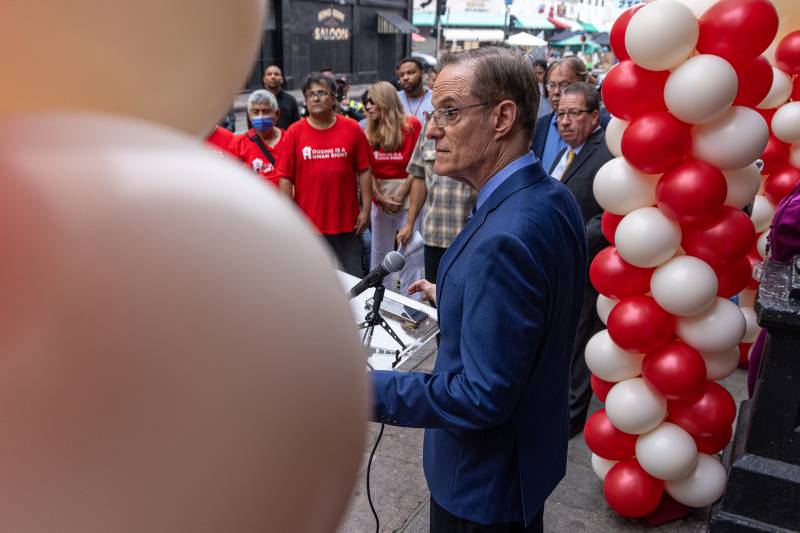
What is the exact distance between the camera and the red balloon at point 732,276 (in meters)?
2.54

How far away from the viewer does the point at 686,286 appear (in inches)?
94.8

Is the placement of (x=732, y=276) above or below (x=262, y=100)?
below

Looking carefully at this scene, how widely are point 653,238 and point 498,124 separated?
1117 millimetres

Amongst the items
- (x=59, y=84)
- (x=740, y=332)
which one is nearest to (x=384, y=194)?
(x=740, y=332)

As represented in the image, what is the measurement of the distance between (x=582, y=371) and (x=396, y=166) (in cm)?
231

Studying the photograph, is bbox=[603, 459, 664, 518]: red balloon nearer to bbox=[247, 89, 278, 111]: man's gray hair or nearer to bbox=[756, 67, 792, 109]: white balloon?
bbox=[756, 67, 792, 109]: white balloon

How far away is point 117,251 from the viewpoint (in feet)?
1.54

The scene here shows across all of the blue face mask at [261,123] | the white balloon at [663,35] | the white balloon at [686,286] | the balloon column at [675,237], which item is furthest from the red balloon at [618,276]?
the blue face mask at [261,123]

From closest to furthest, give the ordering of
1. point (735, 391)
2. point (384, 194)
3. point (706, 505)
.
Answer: point (706, 505), point (735, 391), point (384, 194)

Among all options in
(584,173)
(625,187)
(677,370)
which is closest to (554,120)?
(584,173)

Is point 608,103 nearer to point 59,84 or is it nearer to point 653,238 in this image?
point 653,238

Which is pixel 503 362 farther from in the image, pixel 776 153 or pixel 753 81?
pixel 776 153

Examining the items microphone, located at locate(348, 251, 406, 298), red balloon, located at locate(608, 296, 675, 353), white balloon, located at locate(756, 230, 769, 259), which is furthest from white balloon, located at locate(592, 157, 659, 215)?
white balloon, located at locate(756, 230, 769, 259)

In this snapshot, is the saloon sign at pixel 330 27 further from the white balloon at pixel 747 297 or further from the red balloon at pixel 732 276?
the red balloon at pixel 732 276
